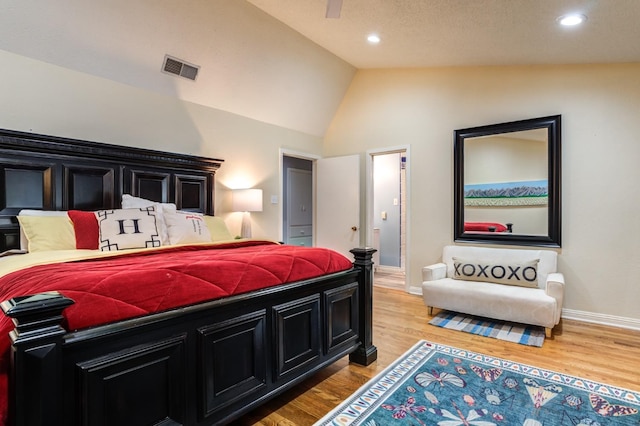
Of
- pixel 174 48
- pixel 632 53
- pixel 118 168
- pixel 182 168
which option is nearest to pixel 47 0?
pixel 174 48

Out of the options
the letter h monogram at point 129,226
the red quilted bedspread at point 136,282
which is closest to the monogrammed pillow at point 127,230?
the letter h monogram at point 129,226

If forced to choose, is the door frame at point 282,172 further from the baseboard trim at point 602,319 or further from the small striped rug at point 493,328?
the baseboard trim at point 602,319

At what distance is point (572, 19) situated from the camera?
2.43m

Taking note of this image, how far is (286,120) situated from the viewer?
4.84 metres

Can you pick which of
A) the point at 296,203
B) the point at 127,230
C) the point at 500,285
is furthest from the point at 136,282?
the point at 296,203

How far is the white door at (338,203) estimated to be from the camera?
5.11 m

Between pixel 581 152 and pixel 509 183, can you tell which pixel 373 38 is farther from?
pixel 581 152

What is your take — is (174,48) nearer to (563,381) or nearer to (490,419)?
(490,419)

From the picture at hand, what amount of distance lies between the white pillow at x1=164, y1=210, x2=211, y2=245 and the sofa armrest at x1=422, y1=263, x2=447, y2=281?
2391mm

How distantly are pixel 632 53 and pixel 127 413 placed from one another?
443 centimetres

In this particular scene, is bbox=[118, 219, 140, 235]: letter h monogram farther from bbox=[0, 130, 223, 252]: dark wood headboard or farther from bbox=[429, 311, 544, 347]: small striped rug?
bbox=[429, 311, 544, 347]: small striped rug

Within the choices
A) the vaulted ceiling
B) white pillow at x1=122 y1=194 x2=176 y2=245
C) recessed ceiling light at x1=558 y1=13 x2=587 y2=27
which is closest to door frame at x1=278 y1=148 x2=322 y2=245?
the vaulted ceiling

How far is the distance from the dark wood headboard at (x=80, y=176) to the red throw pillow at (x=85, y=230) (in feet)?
1.39

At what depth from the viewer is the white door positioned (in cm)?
511
